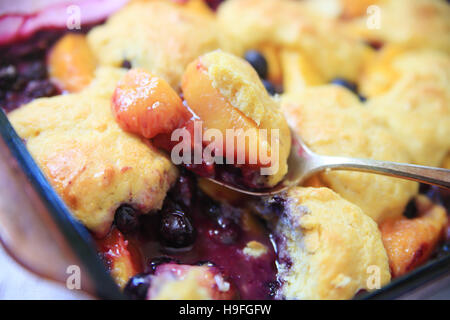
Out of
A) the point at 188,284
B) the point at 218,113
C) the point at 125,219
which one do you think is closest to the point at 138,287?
the point at 188,284

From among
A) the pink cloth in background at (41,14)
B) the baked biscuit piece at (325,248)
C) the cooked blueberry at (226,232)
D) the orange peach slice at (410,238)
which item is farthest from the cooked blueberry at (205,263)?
the pink cloth in background at (41,14)

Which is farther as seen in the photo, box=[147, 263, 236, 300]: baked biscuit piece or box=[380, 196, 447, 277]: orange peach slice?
box=[380, 196, 447, 277]: orange peach slice

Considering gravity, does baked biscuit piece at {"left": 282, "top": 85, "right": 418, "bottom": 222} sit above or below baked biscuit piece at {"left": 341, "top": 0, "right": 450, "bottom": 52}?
below

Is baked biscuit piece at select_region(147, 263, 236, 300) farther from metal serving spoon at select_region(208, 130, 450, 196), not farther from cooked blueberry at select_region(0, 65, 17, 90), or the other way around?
cooked blueberry at select_region(0, 65, 17, 90)

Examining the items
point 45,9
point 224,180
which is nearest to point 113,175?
point 224,180

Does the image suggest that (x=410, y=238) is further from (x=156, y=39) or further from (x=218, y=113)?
(x=156, y=39)

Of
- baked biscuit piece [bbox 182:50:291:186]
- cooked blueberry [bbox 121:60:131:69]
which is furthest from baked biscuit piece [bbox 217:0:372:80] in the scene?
baked biscuit piece [bbox 182:50:291:186]

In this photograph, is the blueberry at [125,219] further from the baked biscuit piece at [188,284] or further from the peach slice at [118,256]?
the baked biscuit piece at [188,284]

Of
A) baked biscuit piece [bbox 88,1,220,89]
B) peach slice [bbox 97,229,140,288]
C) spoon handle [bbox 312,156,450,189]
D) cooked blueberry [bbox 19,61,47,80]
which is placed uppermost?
baked biscuit piece [bbox 88,1,220,89]
